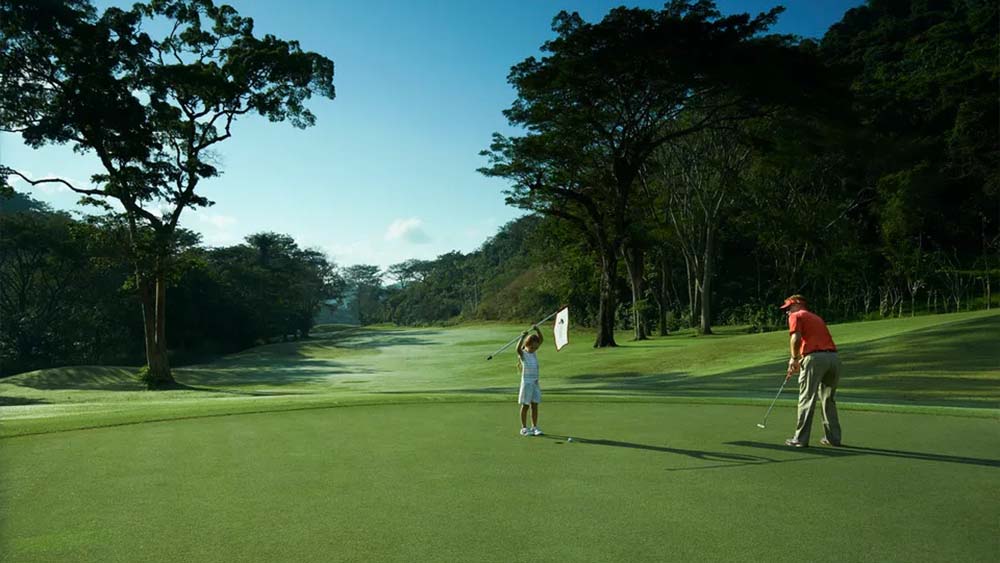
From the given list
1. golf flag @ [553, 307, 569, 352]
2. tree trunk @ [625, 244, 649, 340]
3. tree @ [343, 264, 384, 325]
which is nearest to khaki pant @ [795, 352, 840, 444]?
golf flag @ [553, 307, 569, 352]

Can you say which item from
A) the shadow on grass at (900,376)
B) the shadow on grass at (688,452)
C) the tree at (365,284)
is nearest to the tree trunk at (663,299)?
the shadow on grass at (900,376)

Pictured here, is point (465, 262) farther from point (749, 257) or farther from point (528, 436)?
point (528, 436)

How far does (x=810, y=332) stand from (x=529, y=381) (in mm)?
3880

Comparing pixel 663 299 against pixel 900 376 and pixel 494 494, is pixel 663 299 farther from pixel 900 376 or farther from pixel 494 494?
pixel 494 494

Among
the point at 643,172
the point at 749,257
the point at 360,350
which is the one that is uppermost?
the point at 643,172

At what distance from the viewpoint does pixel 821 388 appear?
29.6 feet

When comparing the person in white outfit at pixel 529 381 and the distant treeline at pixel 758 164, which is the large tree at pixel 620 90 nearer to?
the distant treeline at pixel 758 164

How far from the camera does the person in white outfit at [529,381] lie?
31.2 ft

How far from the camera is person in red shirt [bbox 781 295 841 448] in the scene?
8.55m

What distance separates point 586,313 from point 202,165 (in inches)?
1604

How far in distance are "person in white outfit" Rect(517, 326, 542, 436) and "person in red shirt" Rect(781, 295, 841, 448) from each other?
10.9 ft

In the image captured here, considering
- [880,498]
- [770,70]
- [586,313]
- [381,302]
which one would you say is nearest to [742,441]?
[880,498]

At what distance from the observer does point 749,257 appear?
55312mm

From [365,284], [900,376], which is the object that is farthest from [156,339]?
[365,284]
